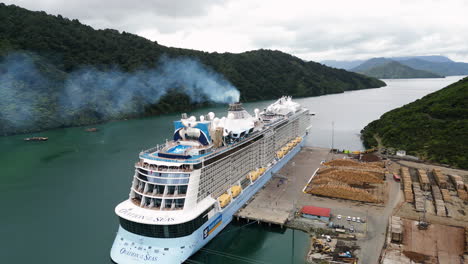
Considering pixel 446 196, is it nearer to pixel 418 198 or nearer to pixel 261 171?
pixel 418 198

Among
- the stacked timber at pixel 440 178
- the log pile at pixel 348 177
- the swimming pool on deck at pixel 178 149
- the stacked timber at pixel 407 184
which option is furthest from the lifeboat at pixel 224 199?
the stacked timber at pixel 440 178

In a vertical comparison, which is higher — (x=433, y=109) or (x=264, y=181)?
(x=433, y=109)

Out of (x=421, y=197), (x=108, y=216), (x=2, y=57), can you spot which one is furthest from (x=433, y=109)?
(x=2, y=57)

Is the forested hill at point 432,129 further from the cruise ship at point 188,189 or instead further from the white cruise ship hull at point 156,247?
the white cruise ship hull at point 156,247

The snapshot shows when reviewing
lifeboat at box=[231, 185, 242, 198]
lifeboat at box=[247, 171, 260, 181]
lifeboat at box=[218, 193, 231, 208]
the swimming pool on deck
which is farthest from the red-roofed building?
the swimming pool on deck

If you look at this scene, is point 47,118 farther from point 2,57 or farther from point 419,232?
point 419,232

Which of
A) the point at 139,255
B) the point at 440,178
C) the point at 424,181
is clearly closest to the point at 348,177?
the point at 424,181
